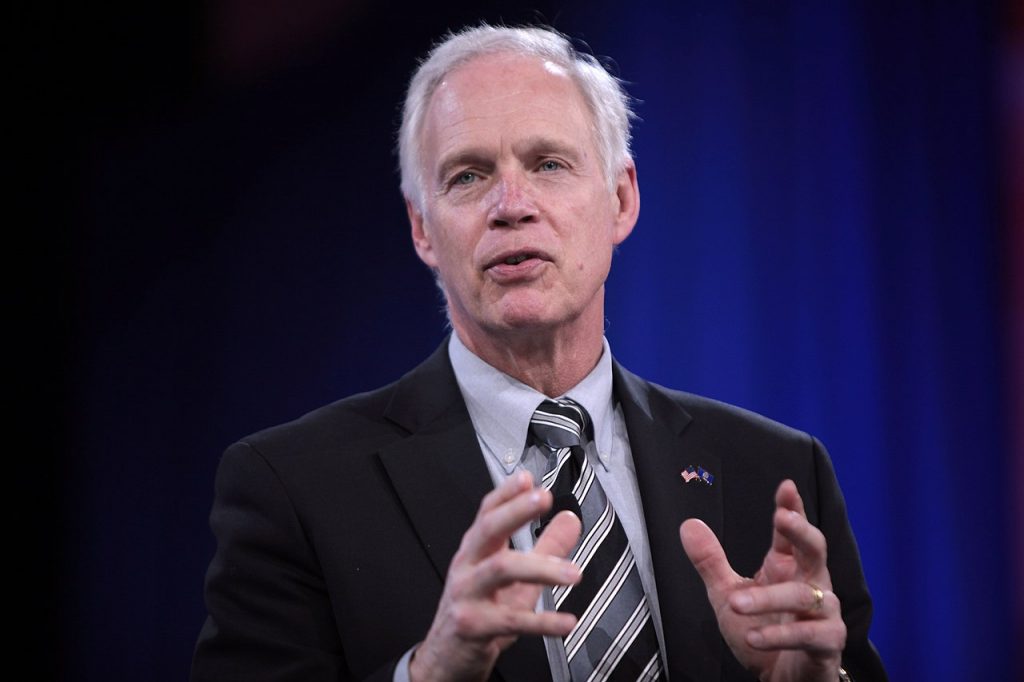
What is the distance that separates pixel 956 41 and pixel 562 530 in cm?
199

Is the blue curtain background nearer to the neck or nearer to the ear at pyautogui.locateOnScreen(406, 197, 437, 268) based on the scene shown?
the ear at pyautogui.locateOnScreen(406, 197, 437, 268)

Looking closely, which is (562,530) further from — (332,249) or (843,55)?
(843,55)

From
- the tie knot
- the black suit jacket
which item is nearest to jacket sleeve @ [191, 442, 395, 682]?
the black suit jacket

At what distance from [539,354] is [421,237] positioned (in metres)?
0.36

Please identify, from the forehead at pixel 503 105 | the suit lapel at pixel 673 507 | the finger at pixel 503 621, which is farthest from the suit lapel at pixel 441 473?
the forehead at pixel 503 105

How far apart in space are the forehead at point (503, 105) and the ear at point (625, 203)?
0.17 meters

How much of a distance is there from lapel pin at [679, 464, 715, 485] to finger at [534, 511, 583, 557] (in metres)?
0.57

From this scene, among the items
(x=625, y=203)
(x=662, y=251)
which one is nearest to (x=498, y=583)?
(x=625, y=203)

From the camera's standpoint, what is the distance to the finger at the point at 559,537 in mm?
1291

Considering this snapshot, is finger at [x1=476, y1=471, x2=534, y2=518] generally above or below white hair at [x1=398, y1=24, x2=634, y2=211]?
below

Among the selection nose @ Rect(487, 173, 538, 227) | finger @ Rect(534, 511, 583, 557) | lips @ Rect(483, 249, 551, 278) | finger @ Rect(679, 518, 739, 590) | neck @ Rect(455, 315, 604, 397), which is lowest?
finger @ Rect(679, 518, 739, 590)

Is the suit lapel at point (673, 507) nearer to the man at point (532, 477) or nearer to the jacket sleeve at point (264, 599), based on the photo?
the man at point (532, 477)

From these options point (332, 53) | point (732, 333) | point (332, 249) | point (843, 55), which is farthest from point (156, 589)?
point (843, 55)

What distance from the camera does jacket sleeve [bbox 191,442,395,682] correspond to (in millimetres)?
1580
